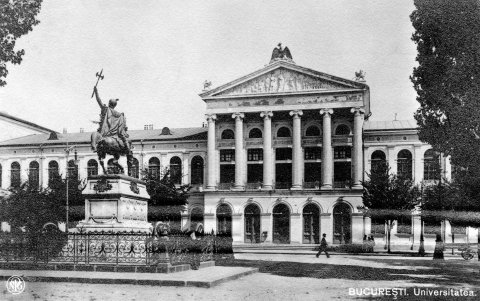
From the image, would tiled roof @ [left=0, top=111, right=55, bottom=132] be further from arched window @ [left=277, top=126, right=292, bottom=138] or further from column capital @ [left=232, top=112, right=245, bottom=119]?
arched window @ [left=277, top=126, right=292, bottom=138]

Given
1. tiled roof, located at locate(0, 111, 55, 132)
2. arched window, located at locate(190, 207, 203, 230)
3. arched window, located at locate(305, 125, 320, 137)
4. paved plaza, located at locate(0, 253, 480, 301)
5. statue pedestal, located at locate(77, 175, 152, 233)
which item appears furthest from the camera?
tiled roof, located at locate(0, 111, 55, 132)

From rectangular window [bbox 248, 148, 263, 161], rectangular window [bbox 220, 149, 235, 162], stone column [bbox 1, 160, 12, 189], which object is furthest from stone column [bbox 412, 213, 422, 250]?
stone column [bbox 1, 160, 12, 189]

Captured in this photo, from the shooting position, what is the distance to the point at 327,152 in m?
50.1

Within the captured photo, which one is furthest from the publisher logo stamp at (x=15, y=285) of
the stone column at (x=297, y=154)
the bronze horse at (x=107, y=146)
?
the stone column at (x=297, y=154)

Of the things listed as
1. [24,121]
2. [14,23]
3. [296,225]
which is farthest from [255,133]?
[14,23]

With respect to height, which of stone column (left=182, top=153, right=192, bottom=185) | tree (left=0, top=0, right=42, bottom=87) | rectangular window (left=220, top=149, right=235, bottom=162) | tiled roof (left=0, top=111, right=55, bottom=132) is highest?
tiled roof (left=0, top=111, right=55, bottom=132)

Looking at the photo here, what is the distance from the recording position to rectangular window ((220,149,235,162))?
53378 mm

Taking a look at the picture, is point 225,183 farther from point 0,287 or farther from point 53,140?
point 0,287

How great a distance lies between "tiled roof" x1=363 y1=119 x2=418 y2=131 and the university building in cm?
9

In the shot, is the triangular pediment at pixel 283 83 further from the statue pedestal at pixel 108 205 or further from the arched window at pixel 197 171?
the statue pedestal at pixel 108 205

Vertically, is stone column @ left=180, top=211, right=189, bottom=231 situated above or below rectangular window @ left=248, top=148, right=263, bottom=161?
below

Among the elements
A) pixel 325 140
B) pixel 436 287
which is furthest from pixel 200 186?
pixel 436 287

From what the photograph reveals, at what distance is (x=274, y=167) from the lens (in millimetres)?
52000

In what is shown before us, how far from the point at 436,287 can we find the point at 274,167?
37.5 metres
